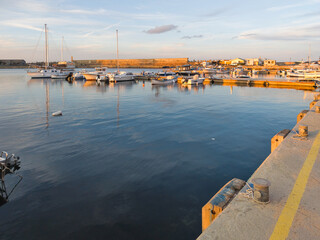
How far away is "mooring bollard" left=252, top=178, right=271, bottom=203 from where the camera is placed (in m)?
5.40

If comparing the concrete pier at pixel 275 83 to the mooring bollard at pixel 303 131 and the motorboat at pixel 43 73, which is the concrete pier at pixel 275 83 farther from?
the motorboat at pixel 43 73

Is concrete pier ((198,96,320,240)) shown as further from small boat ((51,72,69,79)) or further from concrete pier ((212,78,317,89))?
small boat ((51,72,69,79))

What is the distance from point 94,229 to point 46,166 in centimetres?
653

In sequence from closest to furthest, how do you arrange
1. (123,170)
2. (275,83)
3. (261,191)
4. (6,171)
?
(261,191) → (6,171) → (123,170) → (275,83)

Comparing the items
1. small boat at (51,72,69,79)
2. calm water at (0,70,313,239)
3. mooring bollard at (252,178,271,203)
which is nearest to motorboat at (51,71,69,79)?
small boat at (51,72,69,79)

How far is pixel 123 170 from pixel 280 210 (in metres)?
8.38

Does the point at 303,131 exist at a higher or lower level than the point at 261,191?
higher

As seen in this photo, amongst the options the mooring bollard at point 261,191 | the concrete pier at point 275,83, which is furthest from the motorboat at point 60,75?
the mooring bollard at point 261,191

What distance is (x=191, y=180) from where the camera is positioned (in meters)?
11.0

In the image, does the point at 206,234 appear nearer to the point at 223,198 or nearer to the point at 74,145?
the point at 223,198

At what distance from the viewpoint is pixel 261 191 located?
548 cm

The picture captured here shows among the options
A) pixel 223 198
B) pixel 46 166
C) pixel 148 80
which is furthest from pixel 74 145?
pixel 148 80

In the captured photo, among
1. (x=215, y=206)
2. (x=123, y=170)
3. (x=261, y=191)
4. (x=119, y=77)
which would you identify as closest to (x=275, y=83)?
(x=119, y=77)

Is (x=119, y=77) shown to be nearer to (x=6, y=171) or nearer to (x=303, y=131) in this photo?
(x=6, y=171)
